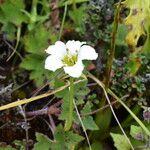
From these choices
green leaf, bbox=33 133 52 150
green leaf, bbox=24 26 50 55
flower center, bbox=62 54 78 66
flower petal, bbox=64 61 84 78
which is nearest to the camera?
flower petal, bbox=64 61 84 78

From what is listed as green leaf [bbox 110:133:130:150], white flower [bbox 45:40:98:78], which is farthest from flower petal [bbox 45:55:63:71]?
green leaf [bbox 110:133:130:150]

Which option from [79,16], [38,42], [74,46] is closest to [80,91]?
[74,46]

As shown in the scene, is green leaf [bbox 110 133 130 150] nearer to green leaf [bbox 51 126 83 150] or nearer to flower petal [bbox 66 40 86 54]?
green leaf [bbox 51 126 83 150]

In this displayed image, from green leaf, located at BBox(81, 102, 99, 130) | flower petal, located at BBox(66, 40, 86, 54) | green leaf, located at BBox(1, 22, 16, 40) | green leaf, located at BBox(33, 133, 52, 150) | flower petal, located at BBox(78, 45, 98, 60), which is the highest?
green leaf, located at BBox(1, 22, 16, 40)

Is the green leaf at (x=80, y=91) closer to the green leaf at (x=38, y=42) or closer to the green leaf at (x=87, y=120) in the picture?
the green leaf at (x=87, y=120)

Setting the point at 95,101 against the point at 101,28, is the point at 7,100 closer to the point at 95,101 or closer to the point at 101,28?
the point at 95,101

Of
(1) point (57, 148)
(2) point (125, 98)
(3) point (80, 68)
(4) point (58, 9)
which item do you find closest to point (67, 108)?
(1) point (57, 148)

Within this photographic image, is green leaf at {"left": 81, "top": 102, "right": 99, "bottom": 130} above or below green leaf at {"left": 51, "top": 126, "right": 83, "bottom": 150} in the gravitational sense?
above
